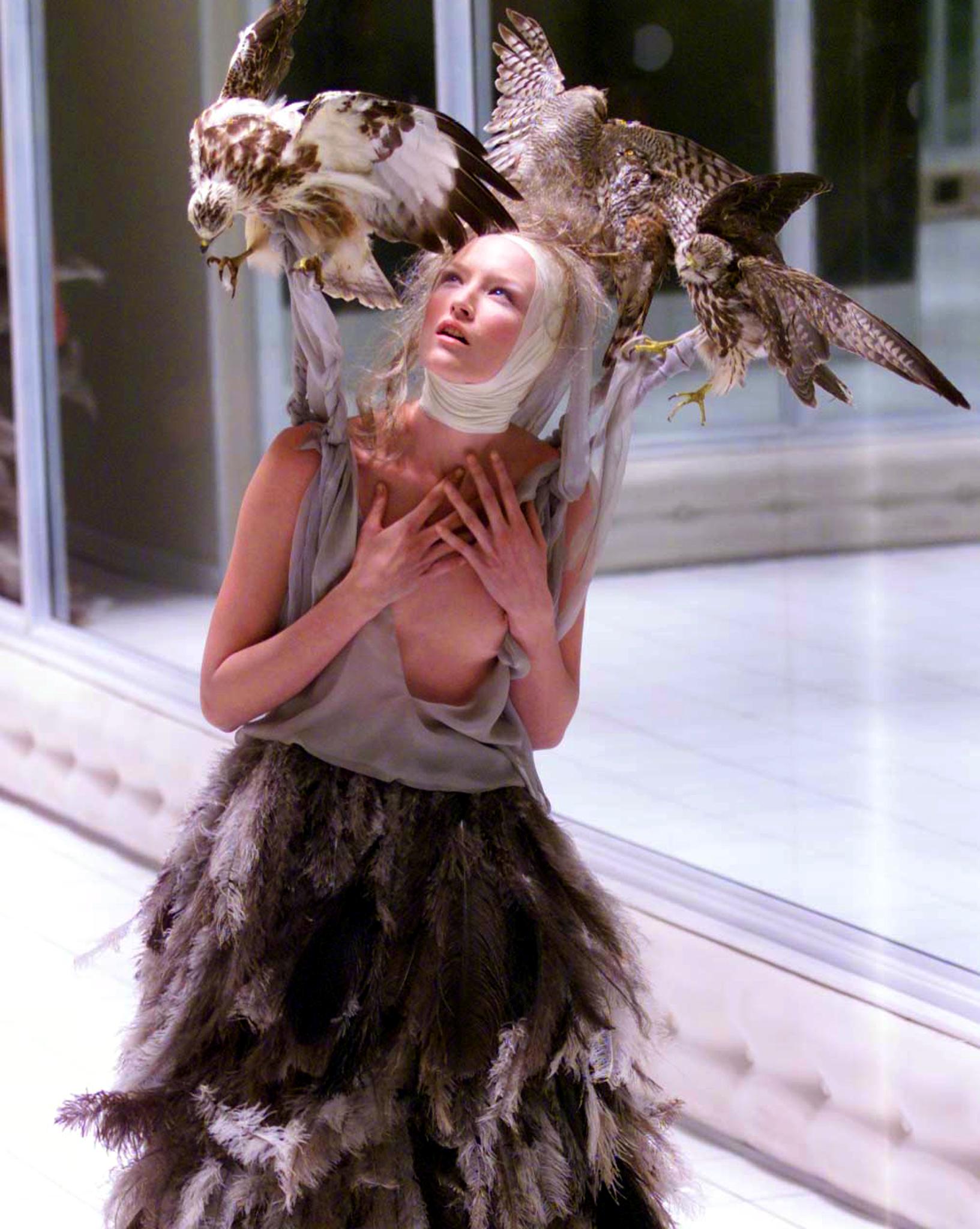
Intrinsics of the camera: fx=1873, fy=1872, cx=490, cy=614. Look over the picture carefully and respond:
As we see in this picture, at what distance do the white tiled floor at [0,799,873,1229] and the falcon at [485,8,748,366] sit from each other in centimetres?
98

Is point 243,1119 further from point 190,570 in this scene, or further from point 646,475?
point 190,570

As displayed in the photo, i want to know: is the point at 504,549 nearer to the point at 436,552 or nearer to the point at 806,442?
the point at 436,552

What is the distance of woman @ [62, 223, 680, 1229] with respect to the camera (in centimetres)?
172

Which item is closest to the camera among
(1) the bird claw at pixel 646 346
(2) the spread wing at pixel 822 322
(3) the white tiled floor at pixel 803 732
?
(2) the spread wing at pixel 822 322

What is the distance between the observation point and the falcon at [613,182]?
173 centimetres

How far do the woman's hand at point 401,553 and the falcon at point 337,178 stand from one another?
7.9 inches

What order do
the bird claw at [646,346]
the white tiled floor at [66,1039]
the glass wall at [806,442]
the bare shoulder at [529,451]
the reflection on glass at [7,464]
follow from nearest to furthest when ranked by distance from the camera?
the bird claw at [646,346], the bare shoulder at [529,451], the glass wall at [806,442], the white tiled floor at [66,1039], the reflection on glass at [7,464]

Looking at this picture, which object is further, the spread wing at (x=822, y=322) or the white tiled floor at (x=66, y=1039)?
the white tiled floor at (x=66, y=1039)

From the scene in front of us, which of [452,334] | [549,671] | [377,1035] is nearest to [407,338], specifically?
[452,334]

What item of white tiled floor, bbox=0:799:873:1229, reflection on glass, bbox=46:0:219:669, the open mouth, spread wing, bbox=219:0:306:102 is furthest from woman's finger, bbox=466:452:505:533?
reflection on glass, bbox=46:0:219:669

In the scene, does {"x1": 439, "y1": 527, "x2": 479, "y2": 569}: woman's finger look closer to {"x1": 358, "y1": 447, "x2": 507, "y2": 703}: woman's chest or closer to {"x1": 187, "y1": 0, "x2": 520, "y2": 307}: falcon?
{"x1": 358, "y1": 447, "x2": 507, "y2": 703}: woman's chest

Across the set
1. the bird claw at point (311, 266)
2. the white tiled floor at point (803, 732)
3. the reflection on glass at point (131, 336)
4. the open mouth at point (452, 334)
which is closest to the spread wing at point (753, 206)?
the open mouth at point (452, 334)

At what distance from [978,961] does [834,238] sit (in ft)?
3.05

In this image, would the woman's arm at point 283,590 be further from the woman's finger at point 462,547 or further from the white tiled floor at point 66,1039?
the white tiled floor at point 66,1039
